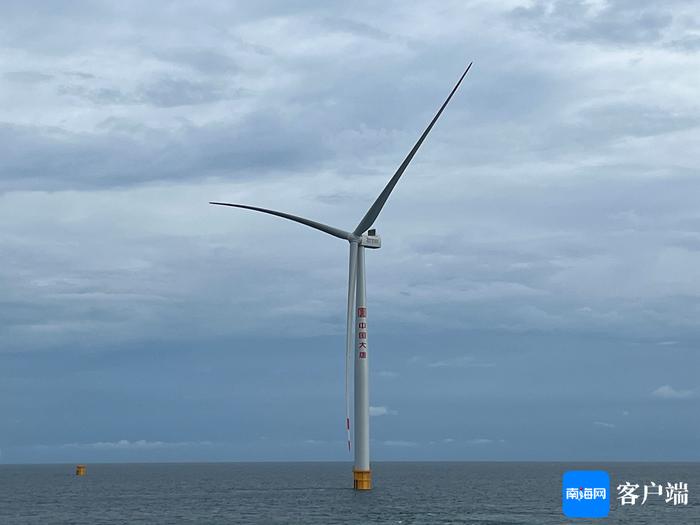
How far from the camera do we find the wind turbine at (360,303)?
12475 centimetres

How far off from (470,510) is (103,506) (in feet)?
203

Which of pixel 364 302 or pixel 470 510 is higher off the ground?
pixel 364 302

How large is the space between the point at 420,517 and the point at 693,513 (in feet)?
150

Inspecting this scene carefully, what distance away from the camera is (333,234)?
132 metres

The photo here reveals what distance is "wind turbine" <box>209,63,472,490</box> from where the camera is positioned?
409ft

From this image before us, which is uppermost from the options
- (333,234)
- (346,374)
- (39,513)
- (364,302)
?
(333,234)

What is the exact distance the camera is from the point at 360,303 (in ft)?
423

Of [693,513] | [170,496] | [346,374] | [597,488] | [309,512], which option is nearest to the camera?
[597,488]

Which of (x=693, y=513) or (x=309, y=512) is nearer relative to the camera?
(x=309, y=512)

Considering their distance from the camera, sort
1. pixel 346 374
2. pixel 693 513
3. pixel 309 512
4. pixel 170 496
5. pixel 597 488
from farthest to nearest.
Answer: pixel 170 496 → pixel 693 513 → pixel 309 512 → pixel 346 374 → pixel 597 488

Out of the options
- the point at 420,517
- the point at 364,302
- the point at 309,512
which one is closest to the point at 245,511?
the point at 309,512

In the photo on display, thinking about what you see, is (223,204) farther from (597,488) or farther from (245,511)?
(597,488)

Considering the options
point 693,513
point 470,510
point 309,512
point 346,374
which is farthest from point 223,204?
point 693,513

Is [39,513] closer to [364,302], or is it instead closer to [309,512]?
[309,512]
